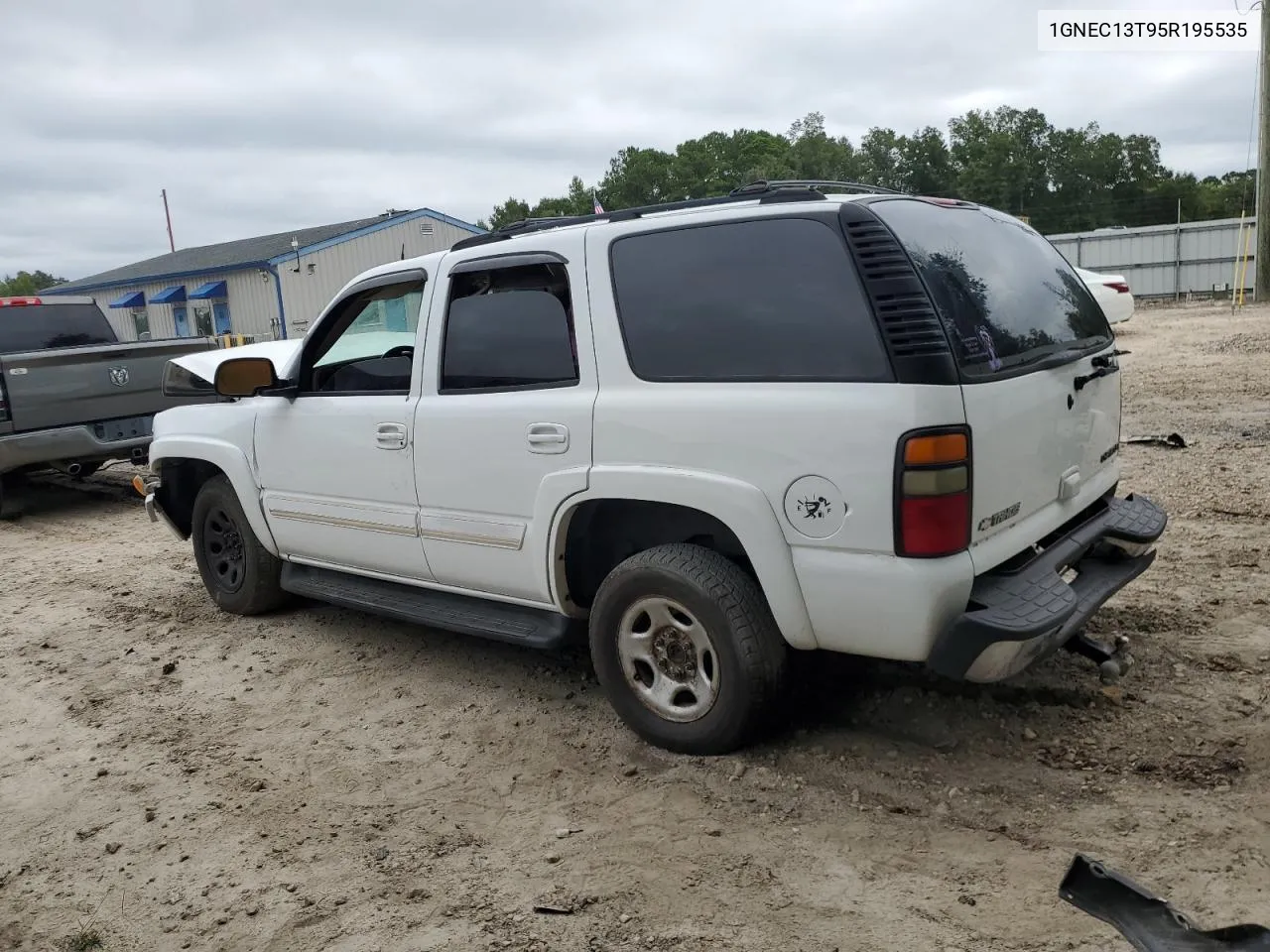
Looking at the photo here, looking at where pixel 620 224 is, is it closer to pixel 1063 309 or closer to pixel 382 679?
pixel 1063 309

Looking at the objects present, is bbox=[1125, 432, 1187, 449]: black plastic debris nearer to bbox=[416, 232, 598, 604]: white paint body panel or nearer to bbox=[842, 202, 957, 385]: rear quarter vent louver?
bbox=[842, 202, 957, 385]: rear quarter vent louver

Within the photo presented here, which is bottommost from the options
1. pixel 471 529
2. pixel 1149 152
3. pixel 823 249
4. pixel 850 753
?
pixel 850 753

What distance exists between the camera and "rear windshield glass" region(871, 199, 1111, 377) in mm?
3145

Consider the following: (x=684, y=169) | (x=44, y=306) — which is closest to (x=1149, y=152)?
(x=684, y=169)

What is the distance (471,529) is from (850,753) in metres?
1.71

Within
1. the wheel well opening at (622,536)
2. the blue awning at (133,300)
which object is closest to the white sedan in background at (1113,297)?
the wheel well opening at (622,536)

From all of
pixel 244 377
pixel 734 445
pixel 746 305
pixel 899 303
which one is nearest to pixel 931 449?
pixel 899 303

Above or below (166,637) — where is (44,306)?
above

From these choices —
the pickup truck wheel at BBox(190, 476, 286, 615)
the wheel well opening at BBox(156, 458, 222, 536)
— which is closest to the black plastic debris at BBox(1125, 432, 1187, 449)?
the pickup truck wheel at BBox(190, 476, 286, 615)

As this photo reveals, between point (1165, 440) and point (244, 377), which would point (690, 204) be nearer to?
point (244, 377)

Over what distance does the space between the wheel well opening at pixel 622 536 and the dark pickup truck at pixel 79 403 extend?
16.5ft

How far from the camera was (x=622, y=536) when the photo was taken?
396 centimetres

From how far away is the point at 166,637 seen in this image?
551cm

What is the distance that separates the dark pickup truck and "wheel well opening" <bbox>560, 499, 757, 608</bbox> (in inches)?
199
